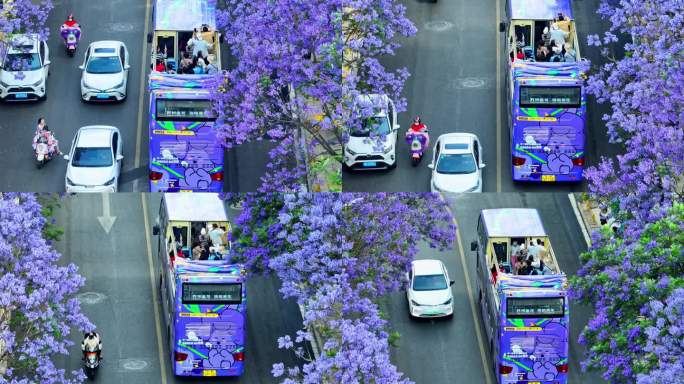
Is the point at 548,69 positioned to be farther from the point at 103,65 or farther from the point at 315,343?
the point at 103,65

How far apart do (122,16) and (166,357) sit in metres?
20.0

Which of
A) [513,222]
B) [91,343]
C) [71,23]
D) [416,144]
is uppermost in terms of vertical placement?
[71,23]

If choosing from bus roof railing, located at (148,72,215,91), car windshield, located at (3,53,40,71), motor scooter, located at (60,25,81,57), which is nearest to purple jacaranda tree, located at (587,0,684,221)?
bus roof railing, located at (148,72,215,91)

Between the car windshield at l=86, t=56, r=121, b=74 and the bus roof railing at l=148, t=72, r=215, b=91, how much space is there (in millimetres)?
5575

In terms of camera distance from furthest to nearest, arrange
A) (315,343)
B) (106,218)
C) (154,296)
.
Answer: (106,218) → (154,296) → (315,343)

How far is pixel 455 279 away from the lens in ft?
338

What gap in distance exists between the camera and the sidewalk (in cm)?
10569

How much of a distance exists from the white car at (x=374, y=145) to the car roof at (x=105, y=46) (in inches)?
444

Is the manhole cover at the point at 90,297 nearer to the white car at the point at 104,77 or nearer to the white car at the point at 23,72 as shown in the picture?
the white car at the point at 104,77

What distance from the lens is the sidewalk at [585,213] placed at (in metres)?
106

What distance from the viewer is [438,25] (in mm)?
112875

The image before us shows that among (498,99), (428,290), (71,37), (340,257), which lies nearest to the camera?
(340,257)

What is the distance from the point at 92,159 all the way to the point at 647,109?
22.3 metres

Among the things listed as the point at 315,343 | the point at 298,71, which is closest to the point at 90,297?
the point at 315,343
